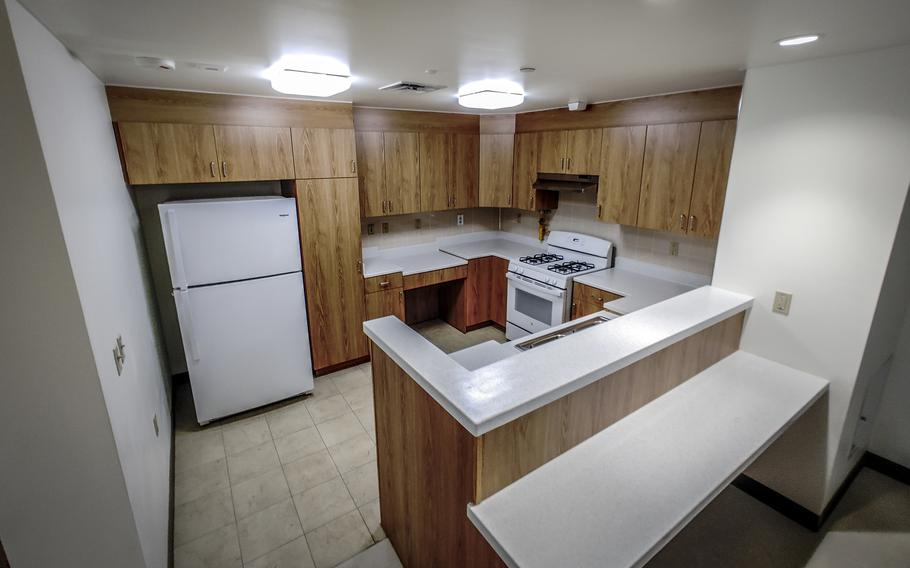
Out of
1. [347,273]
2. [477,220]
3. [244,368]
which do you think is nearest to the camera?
[244,368]

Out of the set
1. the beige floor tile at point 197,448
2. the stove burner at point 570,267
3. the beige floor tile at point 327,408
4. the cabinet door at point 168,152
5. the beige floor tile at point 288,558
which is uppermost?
the cabinet door at point 168,152

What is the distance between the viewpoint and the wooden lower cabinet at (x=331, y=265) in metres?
3.33

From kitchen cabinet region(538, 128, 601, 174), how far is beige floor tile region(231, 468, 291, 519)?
3.23m

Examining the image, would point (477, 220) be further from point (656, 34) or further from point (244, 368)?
point (656, 34)

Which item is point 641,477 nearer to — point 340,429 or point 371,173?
point 340,429

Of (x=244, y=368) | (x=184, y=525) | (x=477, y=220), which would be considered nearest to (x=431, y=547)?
(x=184, y=525)

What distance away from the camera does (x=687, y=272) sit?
3326mm

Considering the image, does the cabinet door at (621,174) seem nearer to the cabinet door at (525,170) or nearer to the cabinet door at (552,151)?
the cabinet door at (552,151)

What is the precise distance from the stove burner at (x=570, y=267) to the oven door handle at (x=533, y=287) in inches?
7.5

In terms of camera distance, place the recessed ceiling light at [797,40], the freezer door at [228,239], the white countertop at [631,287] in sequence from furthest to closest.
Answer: the white countertop at [631,287]
the freezer door at [228,239]
the recessed ceiling light at [797,40]

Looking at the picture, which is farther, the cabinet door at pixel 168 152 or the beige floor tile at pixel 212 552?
the cabinet door at pixel 168 152

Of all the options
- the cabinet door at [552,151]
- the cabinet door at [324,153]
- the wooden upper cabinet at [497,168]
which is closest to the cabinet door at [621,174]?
the cabinet door at [552,151]

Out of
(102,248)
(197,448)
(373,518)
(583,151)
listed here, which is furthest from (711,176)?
(197,448)

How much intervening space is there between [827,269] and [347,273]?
312cm
